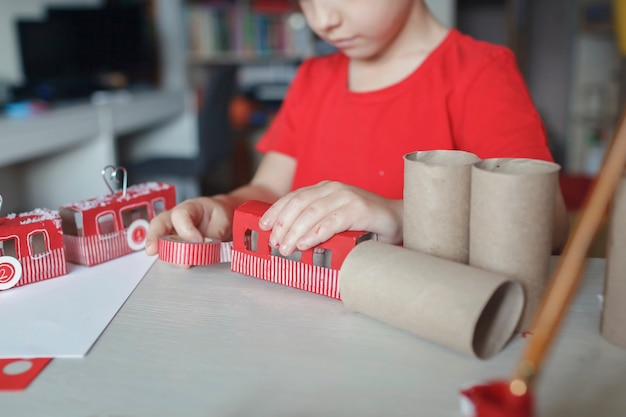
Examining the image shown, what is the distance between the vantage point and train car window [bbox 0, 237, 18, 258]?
1.85 feet

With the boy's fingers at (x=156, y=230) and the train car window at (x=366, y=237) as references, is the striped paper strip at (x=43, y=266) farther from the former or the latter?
the train car window at (x=366, y=237)

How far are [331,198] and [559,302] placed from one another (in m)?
0.27

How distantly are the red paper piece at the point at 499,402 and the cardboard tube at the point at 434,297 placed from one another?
0.10m

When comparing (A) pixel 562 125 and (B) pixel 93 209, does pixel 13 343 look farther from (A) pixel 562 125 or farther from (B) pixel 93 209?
(A) pixel 562 125

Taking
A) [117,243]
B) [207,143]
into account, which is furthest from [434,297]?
[207,143]

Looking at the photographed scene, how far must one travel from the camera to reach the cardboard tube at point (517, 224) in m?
0.40

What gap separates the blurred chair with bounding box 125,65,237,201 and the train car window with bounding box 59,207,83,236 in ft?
5.89

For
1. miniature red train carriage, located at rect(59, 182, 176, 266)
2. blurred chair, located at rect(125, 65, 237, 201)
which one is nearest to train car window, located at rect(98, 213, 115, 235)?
miniature red train carriage, located at rect(59, 182, 176, 266)

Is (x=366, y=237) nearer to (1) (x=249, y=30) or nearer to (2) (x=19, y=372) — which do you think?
(2) (x=19, y=372)

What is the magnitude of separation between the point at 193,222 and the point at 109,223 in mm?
99

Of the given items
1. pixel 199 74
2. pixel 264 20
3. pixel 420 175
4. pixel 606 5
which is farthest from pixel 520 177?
pixel 199 74

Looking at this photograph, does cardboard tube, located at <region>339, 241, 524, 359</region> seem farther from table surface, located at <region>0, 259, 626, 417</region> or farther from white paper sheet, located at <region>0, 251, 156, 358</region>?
white paper sheet, located at <region>0, 251, 156, 358</region>

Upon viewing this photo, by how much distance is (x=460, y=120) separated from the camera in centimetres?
78

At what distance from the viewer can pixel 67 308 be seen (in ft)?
1.74
